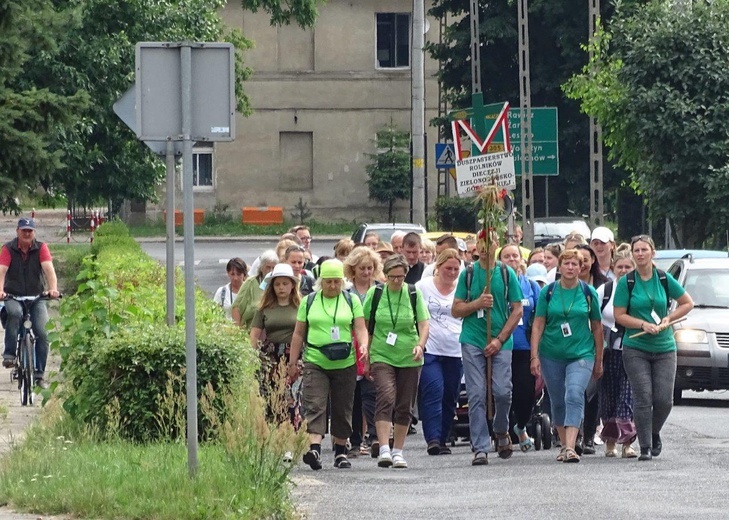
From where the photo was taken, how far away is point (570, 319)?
13.2m

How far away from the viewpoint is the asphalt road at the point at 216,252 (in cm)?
3847

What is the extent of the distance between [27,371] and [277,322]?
3.84 m

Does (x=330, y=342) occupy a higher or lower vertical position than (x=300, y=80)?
lower

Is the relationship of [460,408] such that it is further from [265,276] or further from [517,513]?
[517,513]

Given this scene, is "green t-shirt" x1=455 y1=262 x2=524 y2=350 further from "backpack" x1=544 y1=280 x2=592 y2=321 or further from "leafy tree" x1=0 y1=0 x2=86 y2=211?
"leafy tree" x1=0 y1=0 x2=86 y2=211

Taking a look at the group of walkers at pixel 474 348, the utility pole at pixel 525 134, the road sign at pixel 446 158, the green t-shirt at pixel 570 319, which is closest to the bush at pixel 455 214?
the utility pole at pixel 525 134

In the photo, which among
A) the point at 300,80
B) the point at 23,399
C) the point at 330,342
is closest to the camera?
the point at 330,342

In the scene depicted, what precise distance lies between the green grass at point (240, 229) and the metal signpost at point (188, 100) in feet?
160

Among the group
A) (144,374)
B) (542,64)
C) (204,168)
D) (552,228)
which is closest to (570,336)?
(144,374)

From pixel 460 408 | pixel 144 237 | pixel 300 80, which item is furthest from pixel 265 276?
pixel 300 80

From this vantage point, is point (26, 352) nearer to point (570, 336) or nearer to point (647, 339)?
point (570, 336)

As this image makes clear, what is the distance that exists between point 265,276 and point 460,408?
2.08 m

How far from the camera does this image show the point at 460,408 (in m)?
14.9

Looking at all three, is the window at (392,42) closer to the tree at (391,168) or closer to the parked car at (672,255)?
the tree at (391,168)
